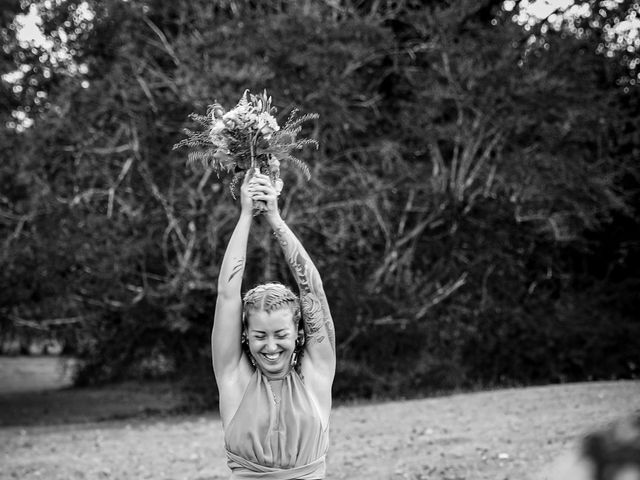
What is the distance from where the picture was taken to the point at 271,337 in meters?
3.17

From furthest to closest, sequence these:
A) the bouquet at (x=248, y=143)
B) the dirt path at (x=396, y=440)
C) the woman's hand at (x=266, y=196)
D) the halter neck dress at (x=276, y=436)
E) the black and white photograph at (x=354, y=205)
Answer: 1. the black and white photograph at (x=354, y=205)
2. the dirt path at (x=396, y=440)
3. the bouquet at (x=248, y=143)
4. the woman's hand at (x=266, y=196)
5. the halter neck dress at (x=276, y=436)

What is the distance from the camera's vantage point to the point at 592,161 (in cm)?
1597

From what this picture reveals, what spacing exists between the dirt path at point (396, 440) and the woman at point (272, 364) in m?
4.42

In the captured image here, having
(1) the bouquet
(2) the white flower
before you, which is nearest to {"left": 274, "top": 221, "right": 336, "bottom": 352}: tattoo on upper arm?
(1) the bouquet

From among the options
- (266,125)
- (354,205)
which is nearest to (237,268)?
(266,125)

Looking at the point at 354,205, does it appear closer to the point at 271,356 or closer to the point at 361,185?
the point at 361,185

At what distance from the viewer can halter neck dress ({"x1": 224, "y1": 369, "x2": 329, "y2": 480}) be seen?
3039 millimetres

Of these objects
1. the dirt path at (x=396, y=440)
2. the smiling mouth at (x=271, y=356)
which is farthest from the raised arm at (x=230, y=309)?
the dirt path at (x=396, y=440)

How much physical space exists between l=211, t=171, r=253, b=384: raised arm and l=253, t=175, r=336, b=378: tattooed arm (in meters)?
0.09

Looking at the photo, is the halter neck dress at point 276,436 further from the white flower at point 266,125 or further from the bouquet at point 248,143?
the white flower at point 266,125

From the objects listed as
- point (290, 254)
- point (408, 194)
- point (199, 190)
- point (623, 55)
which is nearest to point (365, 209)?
point (408, 194)

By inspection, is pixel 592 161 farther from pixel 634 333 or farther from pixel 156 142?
pixel 156 142

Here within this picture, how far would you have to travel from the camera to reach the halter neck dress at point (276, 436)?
3.04 metres

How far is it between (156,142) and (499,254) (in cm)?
592
